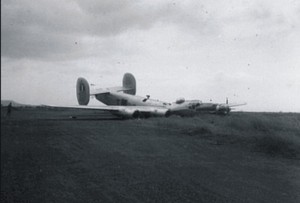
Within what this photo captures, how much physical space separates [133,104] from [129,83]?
9.64 m

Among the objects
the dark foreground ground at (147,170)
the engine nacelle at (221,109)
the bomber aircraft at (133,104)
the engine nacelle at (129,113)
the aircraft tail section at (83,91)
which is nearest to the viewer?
the dark foreground ground at (147,170)

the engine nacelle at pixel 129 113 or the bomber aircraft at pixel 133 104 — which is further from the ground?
the bomber aircraft at pixel 133 104

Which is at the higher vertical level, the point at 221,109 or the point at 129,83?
the point at 129,83

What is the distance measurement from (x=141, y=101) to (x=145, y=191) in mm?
24897

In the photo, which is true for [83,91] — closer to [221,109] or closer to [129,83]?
[129,83]

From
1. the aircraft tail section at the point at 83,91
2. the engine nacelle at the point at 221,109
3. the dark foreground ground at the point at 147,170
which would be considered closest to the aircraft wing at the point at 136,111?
the aircraft tail section at the point at 83,91

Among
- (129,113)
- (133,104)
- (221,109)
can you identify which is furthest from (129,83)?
(129,113)

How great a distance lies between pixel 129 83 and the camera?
132ft

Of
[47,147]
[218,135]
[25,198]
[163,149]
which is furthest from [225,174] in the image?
[218,135]

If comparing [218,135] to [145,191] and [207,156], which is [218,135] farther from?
[145,191]

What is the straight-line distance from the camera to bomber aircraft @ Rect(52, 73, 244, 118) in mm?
26375

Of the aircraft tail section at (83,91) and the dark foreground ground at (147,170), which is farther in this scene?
the aircraft tail section at (83,91)

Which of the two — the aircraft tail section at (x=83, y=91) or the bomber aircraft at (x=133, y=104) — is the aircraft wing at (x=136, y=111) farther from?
the aircraft tail section at (x=83, y=91)

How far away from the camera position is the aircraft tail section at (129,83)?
39594 mm
